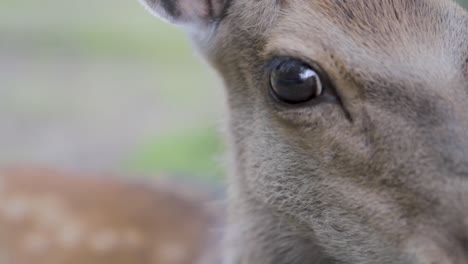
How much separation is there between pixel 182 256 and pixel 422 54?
271 centimetres

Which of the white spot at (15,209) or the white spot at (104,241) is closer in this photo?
the white spot at (104,241)

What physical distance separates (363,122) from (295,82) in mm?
322

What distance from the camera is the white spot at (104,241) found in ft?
18.5

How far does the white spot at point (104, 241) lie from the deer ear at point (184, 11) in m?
2.12

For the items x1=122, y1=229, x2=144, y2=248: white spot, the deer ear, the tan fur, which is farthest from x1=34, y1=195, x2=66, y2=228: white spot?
the deer ear

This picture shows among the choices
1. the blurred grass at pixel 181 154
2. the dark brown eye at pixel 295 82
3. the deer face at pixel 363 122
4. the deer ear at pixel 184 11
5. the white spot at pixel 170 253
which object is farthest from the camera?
the blurred grass at pixel 181 154

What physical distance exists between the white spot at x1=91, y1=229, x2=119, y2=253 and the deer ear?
212cm

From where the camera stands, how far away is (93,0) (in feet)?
58.6

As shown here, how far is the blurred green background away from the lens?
34.3 feet

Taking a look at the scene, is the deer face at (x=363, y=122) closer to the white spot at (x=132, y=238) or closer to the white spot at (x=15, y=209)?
the white spot at (x=132, y=238)

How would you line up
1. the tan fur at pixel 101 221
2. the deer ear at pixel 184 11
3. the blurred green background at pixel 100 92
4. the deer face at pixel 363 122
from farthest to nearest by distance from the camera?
1. the blurred green background at pixel 100 92
2. the tan fur at pixel 101 221
3. the deer ear at pixel 184 11
4. the deer face at pixel 363 122

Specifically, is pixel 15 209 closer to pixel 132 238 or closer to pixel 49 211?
pixel 49 211

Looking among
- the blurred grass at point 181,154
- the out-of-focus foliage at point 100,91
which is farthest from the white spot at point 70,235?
the blurred grass at point 181,154

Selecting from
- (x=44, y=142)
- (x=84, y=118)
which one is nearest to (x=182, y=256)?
(x=44, y=142)
